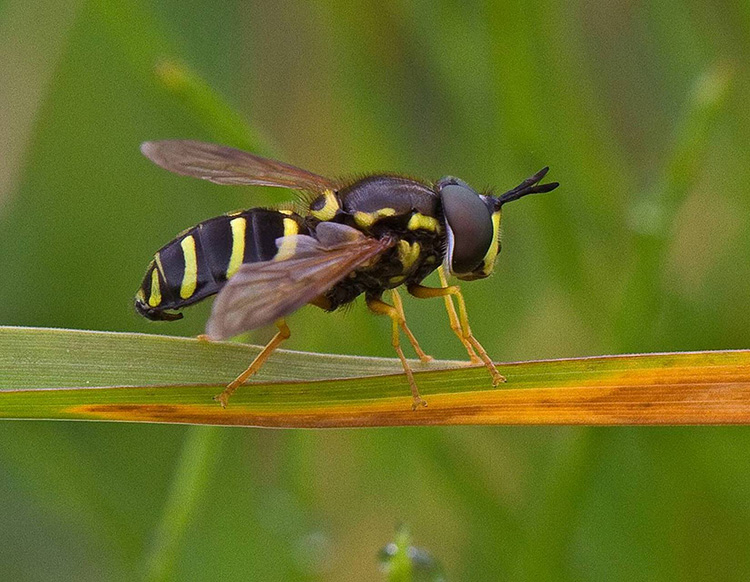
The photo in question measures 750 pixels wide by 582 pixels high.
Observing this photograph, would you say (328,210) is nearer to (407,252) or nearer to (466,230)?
(407,252)

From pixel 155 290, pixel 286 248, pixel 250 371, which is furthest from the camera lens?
pixel 155 290

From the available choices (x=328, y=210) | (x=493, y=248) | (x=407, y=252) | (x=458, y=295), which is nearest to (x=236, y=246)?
(x=328, y=210)

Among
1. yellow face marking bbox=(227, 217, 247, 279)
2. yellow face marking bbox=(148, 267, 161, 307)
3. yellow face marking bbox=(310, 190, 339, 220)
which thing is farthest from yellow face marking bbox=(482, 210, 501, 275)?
yellow face marking bbox=(148, 267, 161, 307)

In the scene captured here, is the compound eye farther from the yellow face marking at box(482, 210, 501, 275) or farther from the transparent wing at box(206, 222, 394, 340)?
the transparent wing at box(206, 222, 394, 340)

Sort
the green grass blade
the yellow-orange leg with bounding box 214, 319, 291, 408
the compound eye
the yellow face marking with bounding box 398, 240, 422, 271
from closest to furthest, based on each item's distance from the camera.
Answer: the green grass blade
the yellow-orange leg with bounding box 214, 319, 291, 408
the compound eye
the yellow face marking with bounding box 398, 240, 422, 271

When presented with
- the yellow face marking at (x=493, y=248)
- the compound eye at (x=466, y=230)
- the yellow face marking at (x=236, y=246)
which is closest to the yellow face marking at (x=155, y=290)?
the yellow face marking at (x=236, y=246)
